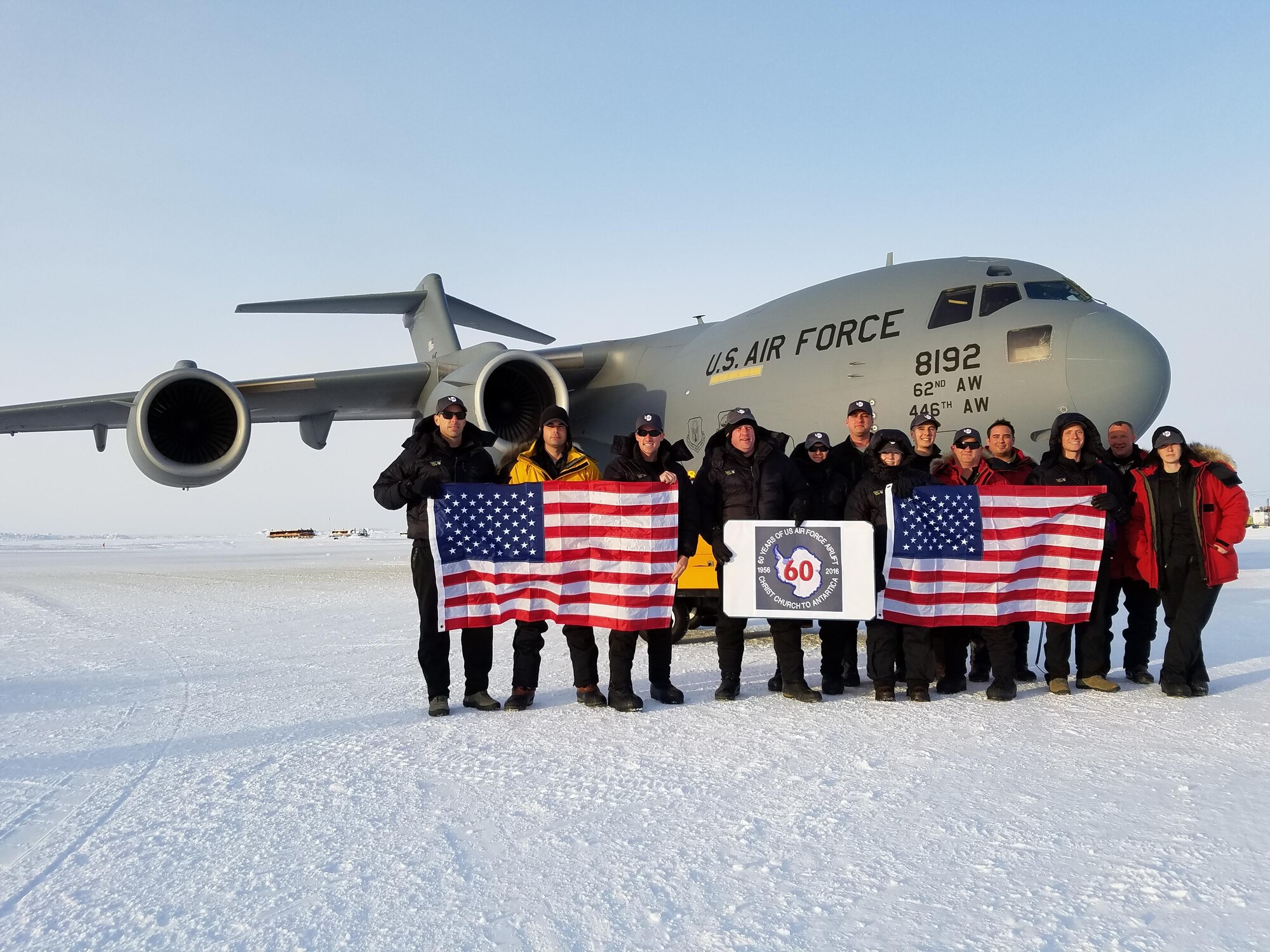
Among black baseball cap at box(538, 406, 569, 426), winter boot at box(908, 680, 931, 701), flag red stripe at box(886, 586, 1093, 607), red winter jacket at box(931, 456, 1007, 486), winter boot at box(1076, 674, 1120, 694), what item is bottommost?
winter boot at box(1076, 674, 1120, 694)

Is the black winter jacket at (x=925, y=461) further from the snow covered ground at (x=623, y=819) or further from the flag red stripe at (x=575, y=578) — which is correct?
the flag red stripe at (x=575, y=578)

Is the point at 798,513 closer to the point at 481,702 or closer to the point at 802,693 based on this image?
the point at 802,693

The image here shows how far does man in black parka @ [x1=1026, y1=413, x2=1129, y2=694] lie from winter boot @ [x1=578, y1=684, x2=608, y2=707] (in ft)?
8.20

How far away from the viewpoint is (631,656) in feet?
15.0

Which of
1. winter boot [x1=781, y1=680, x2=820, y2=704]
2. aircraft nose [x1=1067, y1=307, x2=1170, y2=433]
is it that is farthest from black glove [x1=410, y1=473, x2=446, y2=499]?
aircraft nose [x1=1067, y1=307, x2=1170, y2=433]

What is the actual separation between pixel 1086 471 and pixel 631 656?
9.34 feet

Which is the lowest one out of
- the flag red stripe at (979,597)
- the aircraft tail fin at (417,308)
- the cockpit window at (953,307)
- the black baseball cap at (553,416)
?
the flag red stripe at (979,597)

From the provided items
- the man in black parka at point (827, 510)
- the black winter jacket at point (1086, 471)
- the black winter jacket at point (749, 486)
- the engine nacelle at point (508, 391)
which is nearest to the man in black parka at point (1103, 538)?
the black winter jacket at point (1086, 471)

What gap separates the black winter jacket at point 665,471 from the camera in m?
4.86

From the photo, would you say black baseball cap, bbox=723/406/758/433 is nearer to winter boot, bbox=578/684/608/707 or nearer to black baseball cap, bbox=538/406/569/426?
black baseball cap, bbox=538/406/569/426

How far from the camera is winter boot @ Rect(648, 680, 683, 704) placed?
15.1 ft

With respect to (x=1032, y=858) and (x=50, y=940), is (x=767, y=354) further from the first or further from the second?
(x=50, y=940)

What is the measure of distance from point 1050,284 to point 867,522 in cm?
403

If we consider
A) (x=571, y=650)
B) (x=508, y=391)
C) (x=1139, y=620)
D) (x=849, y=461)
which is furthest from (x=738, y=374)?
(x=571, y=650)
